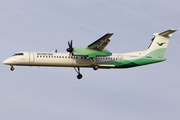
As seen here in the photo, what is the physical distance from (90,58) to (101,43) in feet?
6.31

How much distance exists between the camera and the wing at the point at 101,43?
27.4 meters

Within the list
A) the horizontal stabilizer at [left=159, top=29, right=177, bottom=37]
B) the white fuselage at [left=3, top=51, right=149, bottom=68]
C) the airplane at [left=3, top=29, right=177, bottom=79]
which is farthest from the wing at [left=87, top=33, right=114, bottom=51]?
the horizontal stabilizer at [left=159, top=29, right=177, bottom=37]

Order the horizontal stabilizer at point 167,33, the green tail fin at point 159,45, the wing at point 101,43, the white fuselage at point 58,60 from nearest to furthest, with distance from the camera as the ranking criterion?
1. the wing at point 101,43
2. the white fuselage at point 58,60
3. the horizontal stabilizer at point 167,33
4. the green tail fin at point 159,45

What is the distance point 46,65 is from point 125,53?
8507 millimetres

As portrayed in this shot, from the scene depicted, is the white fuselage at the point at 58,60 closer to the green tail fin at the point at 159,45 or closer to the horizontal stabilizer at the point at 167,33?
the green tail fin at the point at 159,45

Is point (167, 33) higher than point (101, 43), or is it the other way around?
point (167, 33)

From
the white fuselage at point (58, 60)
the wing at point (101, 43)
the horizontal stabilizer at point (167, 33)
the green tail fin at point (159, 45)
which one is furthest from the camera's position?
the green tail fin at point (159, 45)

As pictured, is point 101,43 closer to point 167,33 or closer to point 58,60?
point 58,60

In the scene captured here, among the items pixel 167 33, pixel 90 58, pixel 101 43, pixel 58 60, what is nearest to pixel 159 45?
pixel 167 33

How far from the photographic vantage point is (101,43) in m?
28.5

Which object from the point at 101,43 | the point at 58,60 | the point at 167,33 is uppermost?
the point at 167,33

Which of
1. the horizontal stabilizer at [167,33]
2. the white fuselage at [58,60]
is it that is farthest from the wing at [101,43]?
the horizontal stabilizer at [167,33]

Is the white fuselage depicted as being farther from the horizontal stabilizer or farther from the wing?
the horizontal stabilizer

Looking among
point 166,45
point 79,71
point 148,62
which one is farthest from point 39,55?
point 166,45
